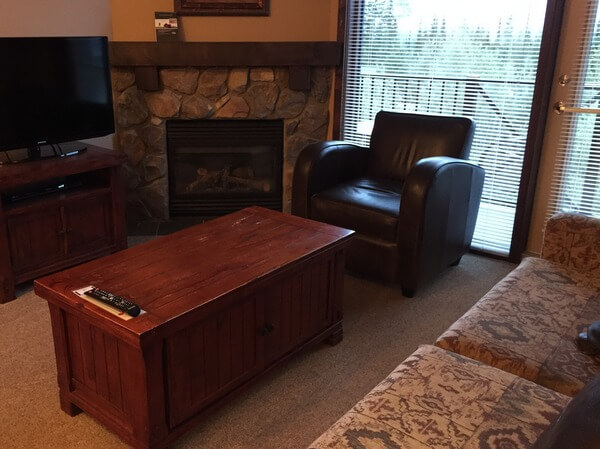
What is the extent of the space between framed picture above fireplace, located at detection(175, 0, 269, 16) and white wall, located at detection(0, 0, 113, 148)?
1.58ft

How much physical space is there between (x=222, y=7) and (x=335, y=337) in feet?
7.81

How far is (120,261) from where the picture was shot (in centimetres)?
205

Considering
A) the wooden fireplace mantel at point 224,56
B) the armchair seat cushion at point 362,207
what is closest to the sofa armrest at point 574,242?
the armchair seat cushion at point 362,207

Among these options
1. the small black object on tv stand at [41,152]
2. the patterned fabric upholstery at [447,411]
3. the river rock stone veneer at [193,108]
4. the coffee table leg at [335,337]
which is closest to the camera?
the patterned fabric upholstery at [447,411]

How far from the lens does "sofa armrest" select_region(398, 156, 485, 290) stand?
2.77m

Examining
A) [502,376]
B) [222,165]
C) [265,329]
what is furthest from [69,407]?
[222,165]

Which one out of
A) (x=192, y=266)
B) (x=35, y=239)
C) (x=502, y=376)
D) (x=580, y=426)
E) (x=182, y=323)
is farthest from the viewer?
(x=35, y=239)

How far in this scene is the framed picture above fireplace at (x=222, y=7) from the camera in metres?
3.77

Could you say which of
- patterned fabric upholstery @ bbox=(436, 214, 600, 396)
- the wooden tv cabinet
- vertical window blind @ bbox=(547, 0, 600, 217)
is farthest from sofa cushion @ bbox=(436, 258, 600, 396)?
the wooden tv cabinet

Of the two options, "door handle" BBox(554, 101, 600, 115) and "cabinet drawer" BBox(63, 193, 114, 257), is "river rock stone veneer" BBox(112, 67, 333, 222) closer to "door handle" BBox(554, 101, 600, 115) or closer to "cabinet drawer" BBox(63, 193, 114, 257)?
"cabinet drawer" BBox(63, 193, 114, 257)

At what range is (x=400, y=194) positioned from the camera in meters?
3.20

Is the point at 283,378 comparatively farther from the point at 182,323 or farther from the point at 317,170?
the point at 317,170

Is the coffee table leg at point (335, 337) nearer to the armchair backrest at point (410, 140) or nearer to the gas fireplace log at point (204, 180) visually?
the armchair backrest at point (410, 140)

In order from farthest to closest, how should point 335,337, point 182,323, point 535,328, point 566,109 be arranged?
point 566,109
point 335,337
point 535,328
point 182,323
